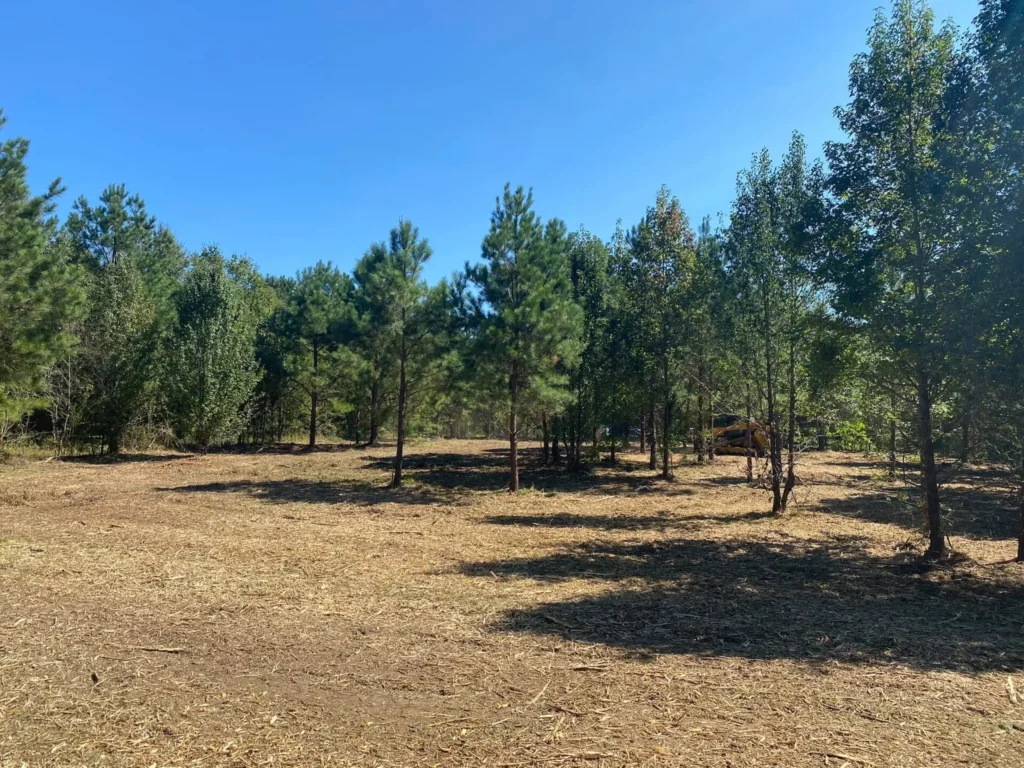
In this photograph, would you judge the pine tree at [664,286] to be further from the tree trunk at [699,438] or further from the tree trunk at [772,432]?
the tree trunk at [772,432]

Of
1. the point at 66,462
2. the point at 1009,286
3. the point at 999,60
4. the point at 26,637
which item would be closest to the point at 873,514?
the point at 1009,286

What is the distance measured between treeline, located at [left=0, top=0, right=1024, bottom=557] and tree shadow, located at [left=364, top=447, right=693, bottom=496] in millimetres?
1112

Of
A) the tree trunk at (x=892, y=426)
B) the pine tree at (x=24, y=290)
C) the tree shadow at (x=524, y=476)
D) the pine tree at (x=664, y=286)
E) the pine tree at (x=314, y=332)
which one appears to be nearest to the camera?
the tree trunk at (x=892, y=426)

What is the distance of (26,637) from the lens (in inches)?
199

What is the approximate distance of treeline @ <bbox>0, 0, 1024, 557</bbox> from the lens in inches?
306

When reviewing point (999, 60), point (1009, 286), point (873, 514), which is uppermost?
point (999, 60)

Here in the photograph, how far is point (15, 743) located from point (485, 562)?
5912mm

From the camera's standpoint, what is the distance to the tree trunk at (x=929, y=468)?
880 centimetres

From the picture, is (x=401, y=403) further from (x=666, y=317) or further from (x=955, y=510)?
(x=955, y=510)

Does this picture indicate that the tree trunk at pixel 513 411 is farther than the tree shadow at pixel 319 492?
Yes

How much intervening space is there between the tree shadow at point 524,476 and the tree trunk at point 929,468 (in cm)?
839

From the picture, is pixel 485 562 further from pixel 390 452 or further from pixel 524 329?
pixel 390 452

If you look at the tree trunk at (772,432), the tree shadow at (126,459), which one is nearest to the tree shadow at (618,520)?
the tree trunk at (772,432)

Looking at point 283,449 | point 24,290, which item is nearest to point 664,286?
point 24,290
